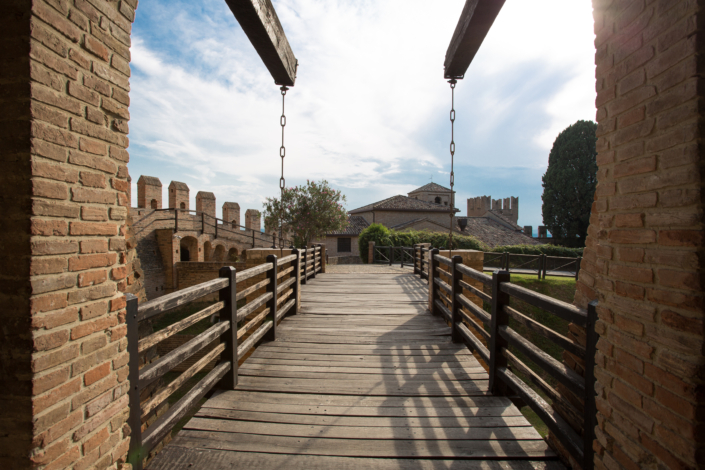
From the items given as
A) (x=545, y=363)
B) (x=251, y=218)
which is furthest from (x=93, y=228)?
(x=251, y=218)

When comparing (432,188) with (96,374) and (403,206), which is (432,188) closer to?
(403,206)

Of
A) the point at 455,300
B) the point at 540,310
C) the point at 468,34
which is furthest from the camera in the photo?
the point at 540,310

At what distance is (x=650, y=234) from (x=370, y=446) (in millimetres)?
2144

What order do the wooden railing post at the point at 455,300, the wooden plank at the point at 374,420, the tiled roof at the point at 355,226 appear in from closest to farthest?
1. the wooden plank at the point at 374,420
2. the wooden railing post at the point at 455,300
3. the tiled roof at the point at 355,226

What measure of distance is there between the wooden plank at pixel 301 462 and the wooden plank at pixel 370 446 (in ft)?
0.14

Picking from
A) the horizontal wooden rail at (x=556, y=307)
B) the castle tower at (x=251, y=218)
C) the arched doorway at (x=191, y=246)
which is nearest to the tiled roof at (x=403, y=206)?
the castle tower at (x=251, y=218)

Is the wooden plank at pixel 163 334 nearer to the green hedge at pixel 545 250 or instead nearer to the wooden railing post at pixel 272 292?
the wooden railing post at pixel 272 292

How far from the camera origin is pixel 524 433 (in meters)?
2.57

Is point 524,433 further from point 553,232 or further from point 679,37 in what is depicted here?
point 553,232

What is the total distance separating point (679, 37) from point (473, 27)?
9.27ft

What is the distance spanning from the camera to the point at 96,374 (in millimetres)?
1755

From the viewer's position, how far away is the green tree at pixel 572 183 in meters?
25.9

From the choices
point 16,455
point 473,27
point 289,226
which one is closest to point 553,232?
point 289,226

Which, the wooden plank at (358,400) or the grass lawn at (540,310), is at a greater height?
the wooden plank at (358,400)
